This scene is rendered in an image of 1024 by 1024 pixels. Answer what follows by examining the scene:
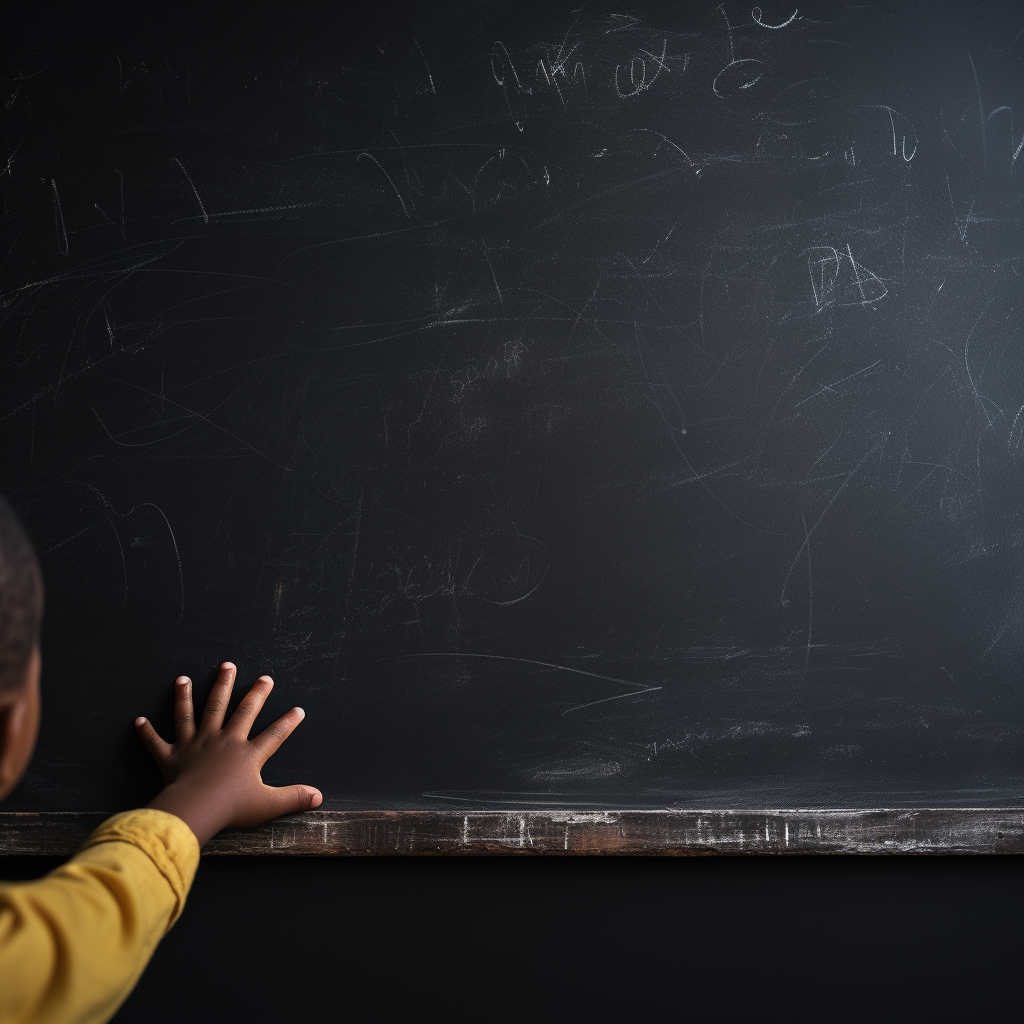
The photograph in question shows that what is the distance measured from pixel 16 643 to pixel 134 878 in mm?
422

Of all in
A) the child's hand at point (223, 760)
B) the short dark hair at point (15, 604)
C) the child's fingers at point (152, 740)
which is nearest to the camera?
the short dark hair at point (15, 604)

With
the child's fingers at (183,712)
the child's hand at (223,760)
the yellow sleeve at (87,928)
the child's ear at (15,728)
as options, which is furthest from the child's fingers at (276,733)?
the child's ear at (15,728)

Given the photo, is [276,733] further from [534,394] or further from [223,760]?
[534,394]

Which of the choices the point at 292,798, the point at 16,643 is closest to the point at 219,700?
the point at 292,798

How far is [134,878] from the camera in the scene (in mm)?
1060

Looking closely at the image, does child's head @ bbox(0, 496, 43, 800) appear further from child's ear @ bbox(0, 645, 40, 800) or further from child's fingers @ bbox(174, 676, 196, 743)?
child's fingers @ bbox(174, 676, 196, 743)

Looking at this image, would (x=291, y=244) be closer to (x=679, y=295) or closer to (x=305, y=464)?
(x=305, y=464)

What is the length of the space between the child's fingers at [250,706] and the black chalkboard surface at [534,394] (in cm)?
4

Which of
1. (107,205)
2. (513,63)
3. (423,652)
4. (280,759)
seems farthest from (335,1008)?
(513,63)

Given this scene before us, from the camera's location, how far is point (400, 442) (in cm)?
163

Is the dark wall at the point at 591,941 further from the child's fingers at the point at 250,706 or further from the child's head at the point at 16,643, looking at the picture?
the child's head at the point at 16,643

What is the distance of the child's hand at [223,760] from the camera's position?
4.74 feet

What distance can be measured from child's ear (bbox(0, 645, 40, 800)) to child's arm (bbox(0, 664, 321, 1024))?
0.45 feet

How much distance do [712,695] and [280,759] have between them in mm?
889
